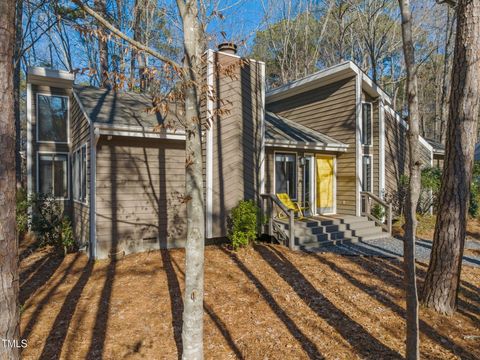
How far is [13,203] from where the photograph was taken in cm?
209

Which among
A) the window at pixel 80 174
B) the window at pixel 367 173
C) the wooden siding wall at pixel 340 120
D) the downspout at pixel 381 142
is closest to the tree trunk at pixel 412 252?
the window at pixel 80 174

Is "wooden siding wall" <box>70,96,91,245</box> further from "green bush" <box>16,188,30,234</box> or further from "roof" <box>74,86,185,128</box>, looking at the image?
"green bush" <box>16,188,30,234</box>

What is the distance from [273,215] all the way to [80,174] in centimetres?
563

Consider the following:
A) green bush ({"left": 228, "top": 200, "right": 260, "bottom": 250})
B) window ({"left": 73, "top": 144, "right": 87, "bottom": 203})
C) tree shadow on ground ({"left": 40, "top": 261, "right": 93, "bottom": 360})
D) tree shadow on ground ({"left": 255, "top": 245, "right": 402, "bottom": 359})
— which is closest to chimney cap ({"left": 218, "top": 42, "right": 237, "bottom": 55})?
green bush ({"left": 228, "top": 200, "right": 260, "bottom": 250})

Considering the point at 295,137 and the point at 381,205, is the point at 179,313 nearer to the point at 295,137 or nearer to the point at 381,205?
the point at 295,137

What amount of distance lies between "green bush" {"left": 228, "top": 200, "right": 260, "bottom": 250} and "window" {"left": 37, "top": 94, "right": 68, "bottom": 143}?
6.77 m

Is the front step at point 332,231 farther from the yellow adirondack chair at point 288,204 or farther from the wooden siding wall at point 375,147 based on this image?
the wooden siding wall at point 375,147

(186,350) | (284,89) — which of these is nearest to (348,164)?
(284,89)

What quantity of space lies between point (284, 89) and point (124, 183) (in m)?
8.24

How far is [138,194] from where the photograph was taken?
7602 mm

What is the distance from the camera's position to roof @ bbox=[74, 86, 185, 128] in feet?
24.0

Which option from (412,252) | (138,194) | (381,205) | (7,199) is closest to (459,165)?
(412,252)

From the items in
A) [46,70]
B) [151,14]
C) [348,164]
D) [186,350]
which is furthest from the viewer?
[151,14]

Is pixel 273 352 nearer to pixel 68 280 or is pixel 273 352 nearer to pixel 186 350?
pixel 186 350
